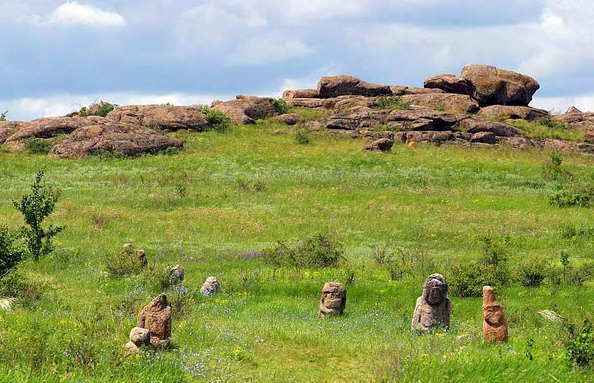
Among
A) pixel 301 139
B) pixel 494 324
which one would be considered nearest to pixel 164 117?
pixel 301 139

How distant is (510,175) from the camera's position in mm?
49625

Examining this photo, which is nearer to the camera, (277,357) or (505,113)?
(277,357)

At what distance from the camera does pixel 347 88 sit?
82.4m

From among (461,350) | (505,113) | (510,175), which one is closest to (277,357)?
(461,350)

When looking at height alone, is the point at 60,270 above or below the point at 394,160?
below

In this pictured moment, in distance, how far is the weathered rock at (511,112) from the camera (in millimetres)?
74188

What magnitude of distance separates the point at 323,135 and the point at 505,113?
2348cm

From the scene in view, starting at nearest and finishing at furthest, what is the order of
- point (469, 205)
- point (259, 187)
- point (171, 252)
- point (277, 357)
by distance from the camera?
point (277, 357), point (171, 252), point (469, 205), point (259, 187)

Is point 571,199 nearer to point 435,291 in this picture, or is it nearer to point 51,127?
point 435,291

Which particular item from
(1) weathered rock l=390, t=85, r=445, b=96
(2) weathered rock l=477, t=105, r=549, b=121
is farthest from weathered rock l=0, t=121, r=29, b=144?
(2) weathered rock l=477, t=105, r=549, b=121

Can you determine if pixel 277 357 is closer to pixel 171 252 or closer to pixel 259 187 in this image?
pixel 171 252

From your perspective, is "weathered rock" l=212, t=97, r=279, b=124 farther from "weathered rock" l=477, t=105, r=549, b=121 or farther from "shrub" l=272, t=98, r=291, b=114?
"weathered rock" l=477, t=105, r=549, b=121

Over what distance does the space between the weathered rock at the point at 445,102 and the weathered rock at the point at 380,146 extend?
16987 mm

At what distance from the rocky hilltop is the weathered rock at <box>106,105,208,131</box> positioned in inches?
4.0
